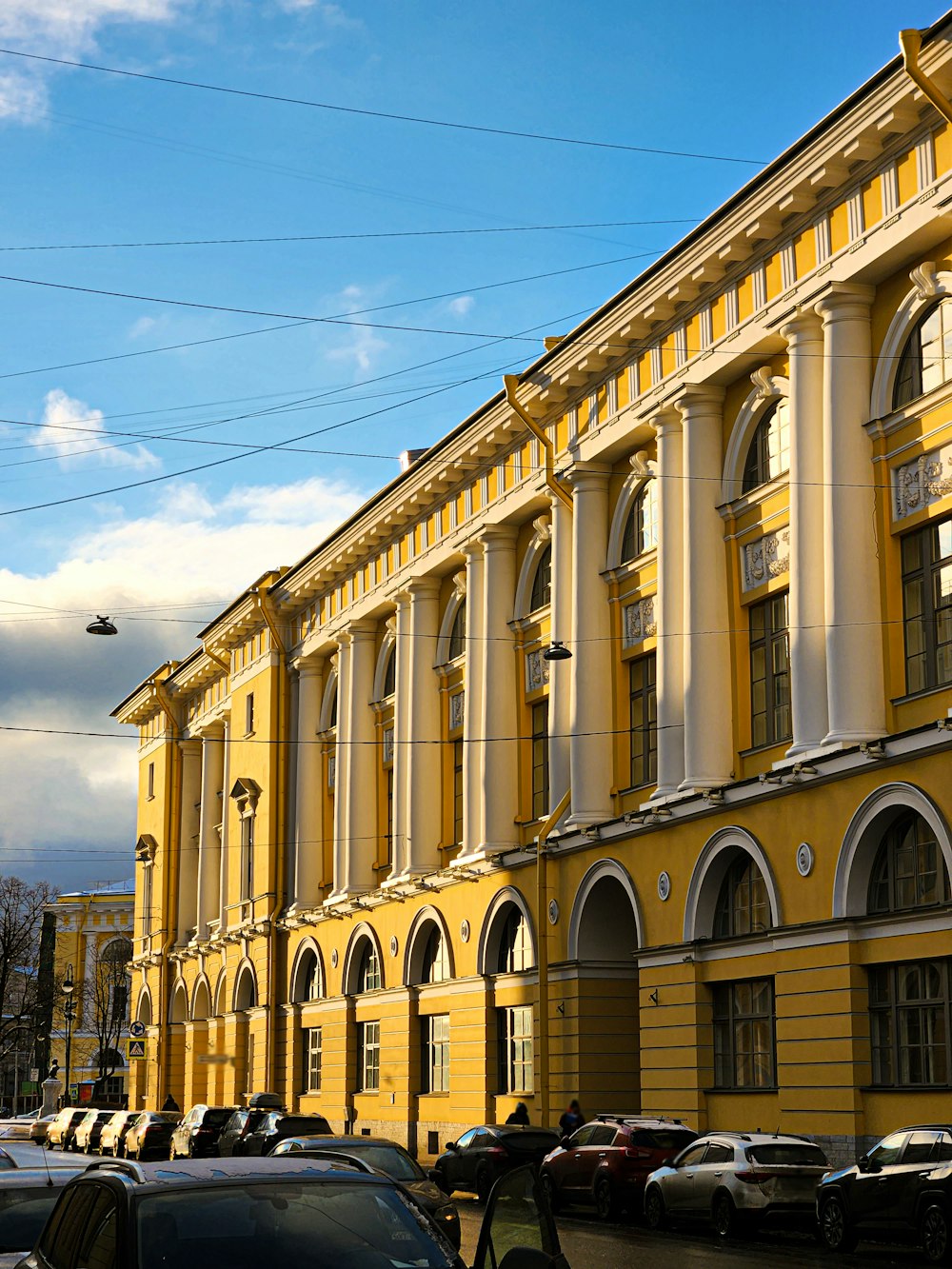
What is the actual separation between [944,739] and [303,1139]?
978cm

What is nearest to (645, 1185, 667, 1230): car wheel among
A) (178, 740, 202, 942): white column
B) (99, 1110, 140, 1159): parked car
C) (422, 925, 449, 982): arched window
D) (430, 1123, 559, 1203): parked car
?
(430, 1123, 559, 1203): parked car

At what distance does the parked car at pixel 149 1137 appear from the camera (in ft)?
140

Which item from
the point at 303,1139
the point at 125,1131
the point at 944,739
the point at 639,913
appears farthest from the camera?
the point at 125,1131

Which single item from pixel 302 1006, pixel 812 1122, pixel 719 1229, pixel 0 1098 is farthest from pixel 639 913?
pixel 0 1098

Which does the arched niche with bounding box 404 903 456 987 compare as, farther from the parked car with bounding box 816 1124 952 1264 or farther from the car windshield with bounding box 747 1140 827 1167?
the parked car with bounding box 816 1124 952 1264

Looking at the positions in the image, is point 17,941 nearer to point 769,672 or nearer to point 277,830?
point 277,830

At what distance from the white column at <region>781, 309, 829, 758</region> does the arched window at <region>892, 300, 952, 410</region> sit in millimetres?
1581

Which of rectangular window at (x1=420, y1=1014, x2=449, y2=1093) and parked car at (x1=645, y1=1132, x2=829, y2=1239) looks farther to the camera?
rectangular window at (x1=420, y1=1014, x2=449, y2=1093)

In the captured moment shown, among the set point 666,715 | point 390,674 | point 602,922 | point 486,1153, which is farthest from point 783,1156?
point 390,674

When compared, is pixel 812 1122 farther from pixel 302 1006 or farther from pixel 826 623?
pixel 302 1006

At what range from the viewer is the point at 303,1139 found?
2183 centimetres

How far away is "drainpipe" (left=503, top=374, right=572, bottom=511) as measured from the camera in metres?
36.5

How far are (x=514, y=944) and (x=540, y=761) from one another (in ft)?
12.9

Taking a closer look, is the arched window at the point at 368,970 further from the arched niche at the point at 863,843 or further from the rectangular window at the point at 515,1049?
the arched niche at the point at 863,843
